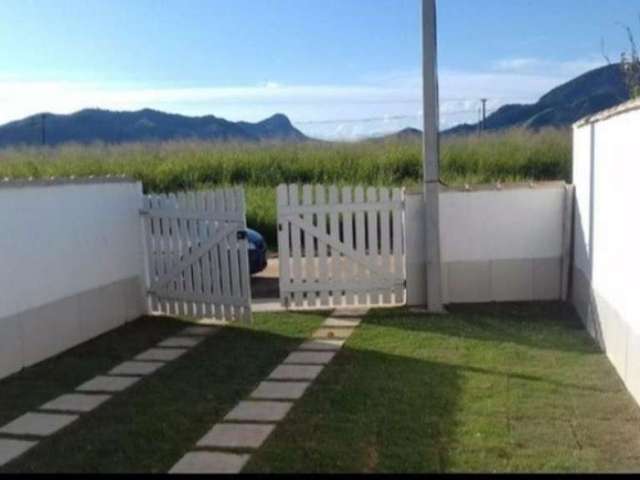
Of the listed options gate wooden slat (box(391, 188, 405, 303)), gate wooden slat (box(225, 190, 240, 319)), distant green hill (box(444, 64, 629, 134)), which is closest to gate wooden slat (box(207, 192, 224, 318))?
gate wooden slat (box(225, 190, 240, 319))

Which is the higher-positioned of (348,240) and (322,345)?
(348,240)

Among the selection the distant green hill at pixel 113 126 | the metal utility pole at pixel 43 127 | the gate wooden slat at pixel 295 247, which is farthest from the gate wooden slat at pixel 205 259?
the distant green hill at pixel 113 126

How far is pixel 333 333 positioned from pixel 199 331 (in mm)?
1500

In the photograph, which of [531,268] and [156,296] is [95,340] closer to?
[156,296]

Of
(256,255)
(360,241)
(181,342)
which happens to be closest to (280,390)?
(181,342)

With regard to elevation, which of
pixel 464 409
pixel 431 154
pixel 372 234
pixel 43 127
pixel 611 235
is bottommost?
pixel 464 409

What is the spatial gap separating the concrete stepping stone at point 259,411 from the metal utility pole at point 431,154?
12.2 ft

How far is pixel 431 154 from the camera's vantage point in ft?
28.0

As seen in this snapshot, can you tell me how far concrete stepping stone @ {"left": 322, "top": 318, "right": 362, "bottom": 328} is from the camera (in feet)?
26.7

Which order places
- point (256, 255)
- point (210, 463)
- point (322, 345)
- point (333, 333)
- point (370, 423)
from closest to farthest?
point (210, 463), point (370, 423), point (322, 345), point (333, 333), point (256, 255)

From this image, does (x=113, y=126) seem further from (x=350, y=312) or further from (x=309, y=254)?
(x=350, y=312)

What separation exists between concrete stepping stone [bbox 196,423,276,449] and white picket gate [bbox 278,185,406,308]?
4.22m

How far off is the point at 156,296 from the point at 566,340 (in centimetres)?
482

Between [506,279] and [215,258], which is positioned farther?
[506,279]
